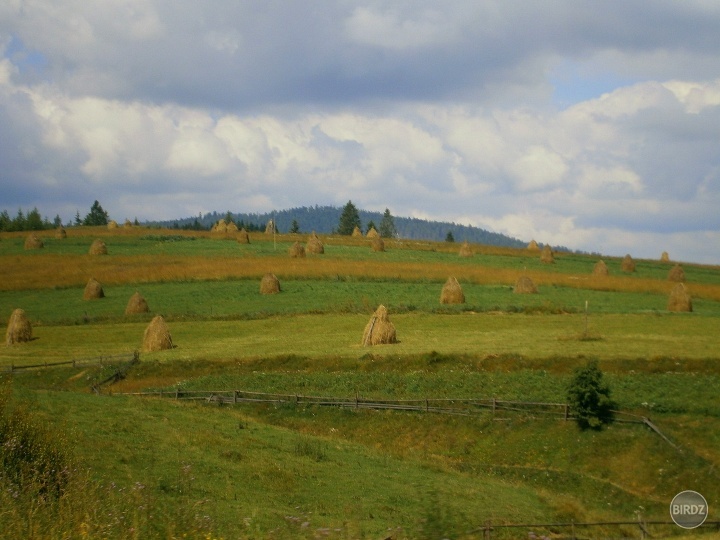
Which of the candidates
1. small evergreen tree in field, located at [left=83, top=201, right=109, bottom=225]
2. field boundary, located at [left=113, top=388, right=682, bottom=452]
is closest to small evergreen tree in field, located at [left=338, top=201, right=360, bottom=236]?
small evergreen tree in field, located at [left=83, top=201, right=109, bottom=225]

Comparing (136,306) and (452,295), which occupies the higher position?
(452,295)

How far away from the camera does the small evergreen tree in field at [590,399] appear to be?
1241 inches

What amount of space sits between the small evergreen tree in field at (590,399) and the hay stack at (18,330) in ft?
113

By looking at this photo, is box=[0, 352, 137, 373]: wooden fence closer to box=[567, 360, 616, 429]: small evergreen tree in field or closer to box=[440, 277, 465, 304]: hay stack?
box=[567, 360, 616, 429]: small evergreen tree in field

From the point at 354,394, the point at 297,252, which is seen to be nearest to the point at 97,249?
the point at 297,252

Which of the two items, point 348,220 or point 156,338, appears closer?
point 156,338

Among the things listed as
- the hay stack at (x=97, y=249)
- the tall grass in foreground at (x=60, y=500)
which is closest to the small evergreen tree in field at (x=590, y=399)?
the tall grass in foreground at (x=60, y=500)

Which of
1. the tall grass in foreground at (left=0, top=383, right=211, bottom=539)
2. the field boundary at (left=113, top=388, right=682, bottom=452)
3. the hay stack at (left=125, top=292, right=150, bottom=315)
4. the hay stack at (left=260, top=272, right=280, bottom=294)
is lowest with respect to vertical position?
the field boundary at (left=113, top=388, right=682, bottom=452)

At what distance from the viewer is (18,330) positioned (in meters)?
50.9

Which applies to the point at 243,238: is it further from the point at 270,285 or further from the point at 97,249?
the point at 270,285

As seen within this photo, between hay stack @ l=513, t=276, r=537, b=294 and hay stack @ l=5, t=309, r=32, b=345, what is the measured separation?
37.1 m

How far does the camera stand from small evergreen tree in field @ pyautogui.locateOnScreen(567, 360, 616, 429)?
1241 inches

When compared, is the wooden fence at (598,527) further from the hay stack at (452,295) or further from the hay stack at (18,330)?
the hay stack at (452,295)

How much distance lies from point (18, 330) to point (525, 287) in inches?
1503
